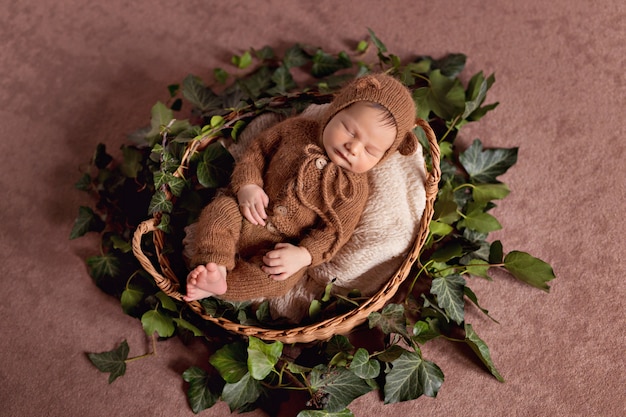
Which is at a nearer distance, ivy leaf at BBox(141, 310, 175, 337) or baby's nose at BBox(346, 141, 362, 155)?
baby's nose at BBox(346, 141, 362, 155)

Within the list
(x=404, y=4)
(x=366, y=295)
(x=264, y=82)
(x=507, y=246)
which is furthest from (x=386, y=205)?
(x=404, y=4)

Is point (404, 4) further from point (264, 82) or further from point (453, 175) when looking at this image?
point (453, 175)

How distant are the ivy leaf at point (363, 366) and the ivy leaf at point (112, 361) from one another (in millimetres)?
595

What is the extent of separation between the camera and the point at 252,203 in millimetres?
1229

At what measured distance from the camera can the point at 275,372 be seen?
4.10ft

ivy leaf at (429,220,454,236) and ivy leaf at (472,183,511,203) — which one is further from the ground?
ivy leaf at (472,183,511,203)

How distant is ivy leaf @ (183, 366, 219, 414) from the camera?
127cm

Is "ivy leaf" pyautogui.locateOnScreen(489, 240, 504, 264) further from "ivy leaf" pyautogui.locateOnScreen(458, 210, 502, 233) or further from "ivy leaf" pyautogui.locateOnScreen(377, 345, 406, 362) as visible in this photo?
"ivy leaf" pyautogui.locateOnScreen(377, 345, 406, 362)

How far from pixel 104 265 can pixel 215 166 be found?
A: 0.40 meters

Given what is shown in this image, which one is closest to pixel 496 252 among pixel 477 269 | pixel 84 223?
pixel 477 269

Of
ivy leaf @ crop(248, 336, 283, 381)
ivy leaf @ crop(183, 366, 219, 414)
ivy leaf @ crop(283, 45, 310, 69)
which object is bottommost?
ivy leaf @ crop(183, 366, 219, 414)

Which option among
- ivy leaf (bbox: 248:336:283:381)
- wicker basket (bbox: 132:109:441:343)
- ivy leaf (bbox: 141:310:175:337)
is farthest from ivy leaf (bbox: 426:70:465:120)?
ivy leaf (bbox: 141:310:175:337)

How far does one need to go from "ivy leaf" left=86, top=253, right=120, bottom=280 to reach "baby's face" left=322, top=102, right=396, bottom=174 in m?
0.65

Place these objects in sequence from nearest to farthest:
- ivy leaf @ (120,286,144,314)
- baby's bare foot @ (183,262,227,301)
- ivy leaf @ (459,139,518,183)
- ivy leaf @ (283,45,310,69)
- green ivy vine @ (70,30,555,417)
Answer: baby's bare foot @ (183,262,227,301)
green ivy vine @ (70,30,555,417)
ivy leaf @ (120,286,144,314)
ivy leaf @ (459,139,518,183)
ivy leaf @ (283,45,310,69)
